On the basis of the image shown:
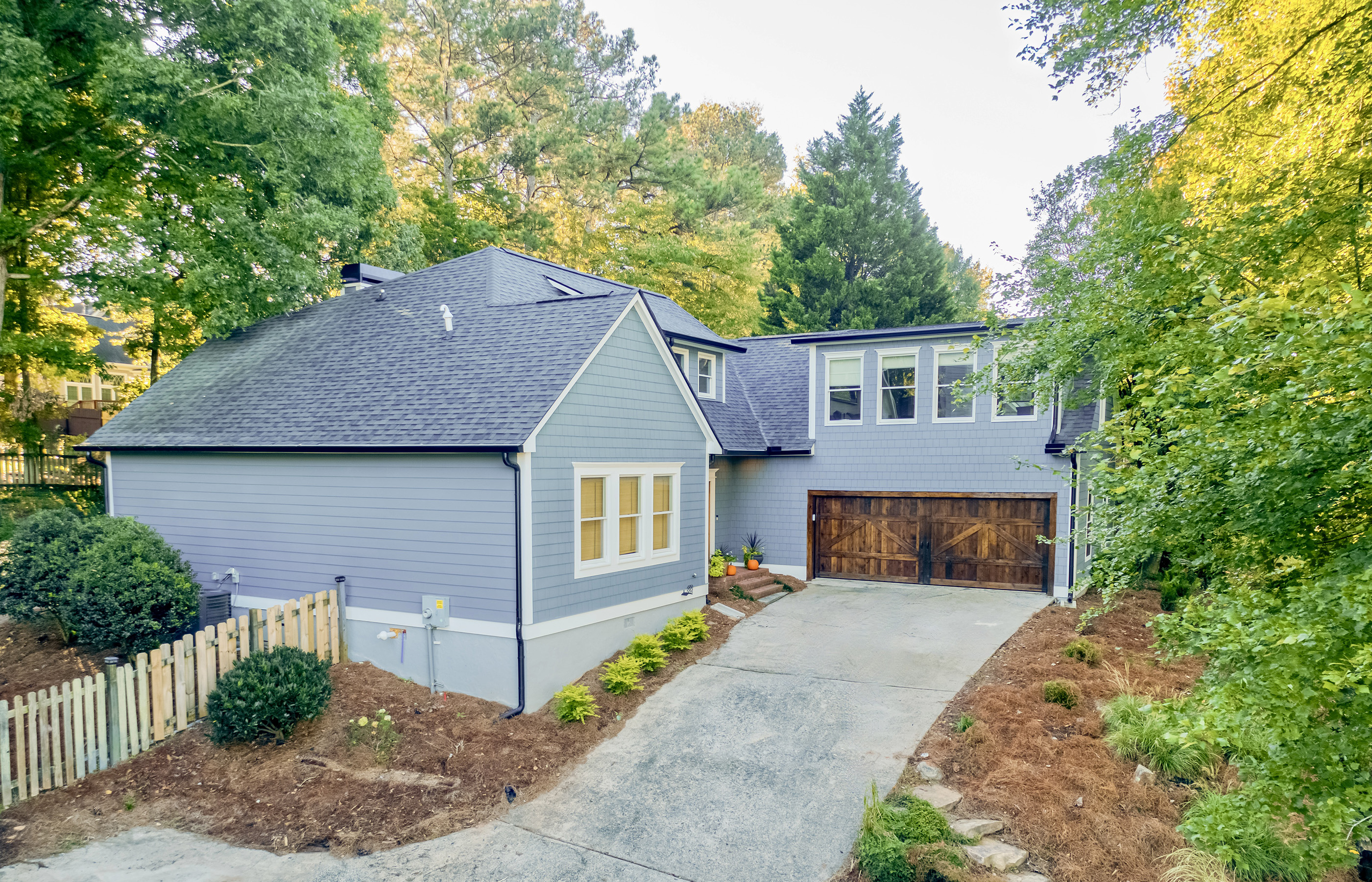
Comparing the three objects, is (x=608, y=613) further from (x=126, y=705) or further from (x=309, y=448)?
(x=126, y=705)

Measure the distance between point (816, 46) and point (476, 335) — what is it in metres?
22.9

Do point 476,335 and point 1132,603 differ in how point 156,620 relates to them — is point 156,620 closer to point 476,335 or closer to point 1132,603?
point 476,335

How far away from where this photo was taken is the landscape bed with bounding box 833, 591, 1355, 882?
20.0ft

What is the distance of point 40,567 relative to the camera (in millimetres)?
11102

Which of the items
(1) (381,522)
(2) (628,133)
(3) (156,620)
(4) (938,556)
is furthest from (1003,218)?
(3) (156,620)

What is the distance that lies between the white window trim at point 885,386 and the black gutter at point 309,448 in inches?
378

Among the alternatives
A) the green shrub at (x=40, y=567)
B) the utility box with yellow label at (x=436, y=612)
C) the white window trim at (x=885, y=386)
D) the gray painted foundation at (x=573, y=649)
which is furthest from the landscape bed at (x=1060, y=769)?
the green shrub at (x=40, y=567)

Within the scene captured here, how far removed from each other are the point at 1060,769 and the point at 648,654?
5755 millimetres

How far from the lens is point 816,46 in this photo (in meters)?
28.3

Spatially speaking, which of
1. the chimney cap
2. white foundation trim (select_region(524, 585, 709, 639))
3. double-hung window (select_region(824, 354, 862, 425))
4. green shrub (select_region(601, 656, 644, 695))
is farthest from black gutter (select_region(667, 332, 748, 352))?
green shrub (select_region(601, 656, 644, 695))

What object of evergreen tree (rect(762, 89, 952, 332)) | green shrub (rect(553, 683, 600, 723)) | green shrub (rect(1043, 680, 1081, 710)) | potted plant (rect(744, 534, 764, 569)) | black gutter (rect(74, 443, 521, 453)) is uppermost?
evergreen tree (rect(762, 89, 952, 332))

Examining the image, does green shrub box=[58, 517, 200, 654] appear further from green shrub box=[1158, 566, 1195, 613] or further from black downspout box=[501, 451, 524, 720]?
green shrub box=[1158, 566, 1195, 613]

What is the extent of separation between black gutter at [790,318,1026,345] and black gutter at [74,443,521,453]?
28.9ft

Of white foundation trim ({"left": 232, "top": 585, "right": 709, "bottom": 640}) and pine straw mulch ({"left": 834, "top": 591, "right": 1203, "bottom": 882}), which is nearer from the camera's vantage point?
pine straw mulch ({"left": 834, "top": 591, "right": 1203, "bottom": 882})
